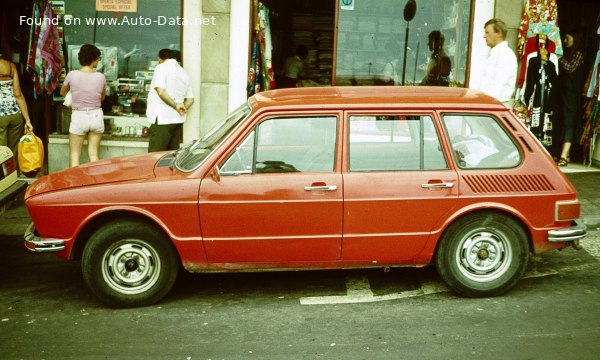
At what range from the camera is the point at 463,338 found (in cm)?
511

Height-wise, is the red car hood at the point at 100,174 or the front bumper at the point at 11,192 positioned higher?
the red car hood at the point at 100,174

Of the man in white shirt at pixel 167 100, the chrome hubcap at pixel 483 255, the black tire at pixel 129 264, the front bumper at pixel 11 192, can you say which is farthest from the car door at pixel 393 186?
the man in white shirt at pixel 167 100

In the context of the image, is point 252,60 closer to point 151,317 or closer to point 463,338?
point 151,317

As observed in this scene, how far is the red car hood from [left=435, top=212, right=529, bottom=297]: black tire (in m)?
2.45

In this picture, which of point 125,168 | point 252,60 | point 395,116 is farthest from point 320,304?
point 252,60

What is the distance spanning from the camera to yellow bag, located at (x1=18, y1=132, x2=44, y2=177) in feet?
28.8

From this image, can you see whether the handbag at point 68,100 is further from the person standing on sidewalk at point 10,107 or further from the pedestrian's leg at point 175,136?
the pedestrian's leg at point 175,136

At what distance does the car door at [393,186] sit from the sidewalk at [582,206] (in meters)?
3.27

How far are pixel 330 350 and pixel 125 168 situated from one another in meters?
2.42

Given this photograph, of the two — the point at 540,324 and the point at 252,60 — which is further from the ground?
the point at 252,60

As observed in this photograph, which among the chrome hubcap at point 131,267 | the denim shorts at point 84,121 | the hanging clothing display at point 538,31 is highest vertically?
the hanging clothing display at point 538,31

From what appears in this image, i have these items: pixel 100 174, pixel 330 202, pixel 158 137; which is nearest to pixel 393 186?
pixel 330 202

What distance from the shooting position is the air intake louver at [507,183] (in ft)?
18.7

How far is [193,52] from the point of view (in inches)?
406
